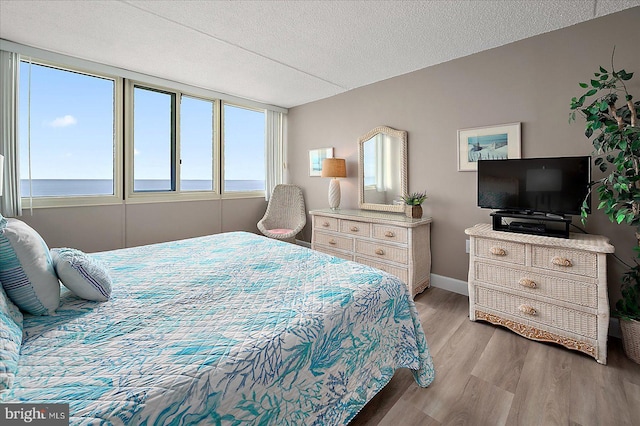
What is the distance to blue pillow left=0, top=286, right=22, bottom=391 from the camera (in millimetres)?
766

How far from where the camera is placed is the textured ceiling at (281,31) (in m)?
2.10

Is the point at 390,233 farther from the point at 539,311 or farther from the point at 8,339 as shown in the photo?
the point at 8,339

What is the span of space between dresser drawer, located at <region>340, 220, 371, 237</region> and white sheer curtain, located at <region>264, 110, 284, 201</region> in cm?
171

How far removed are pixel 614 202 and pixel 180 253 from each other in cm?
291

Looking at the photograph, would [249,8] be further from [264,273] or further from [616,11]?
[616,11]

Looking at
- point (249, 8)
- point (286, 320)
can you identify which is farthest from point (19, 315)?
point (249, 8)

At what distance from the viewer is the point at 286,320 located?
114cm

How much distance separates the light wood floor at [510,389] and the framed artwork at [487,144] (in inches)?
61.5

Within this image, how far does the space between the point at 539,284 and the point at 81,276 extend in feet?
9.14

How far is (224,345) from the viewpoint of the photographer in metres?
0.96

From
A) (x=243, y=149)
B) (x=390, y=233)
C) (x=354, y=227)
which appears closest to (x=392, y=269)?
(x=390, y=233)

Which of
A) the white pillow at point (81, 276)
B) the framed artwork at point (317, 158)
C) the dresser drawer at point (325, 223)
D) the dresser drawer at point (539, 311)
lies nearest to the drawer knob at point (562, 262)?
the dresser drawer at point (539, 311)

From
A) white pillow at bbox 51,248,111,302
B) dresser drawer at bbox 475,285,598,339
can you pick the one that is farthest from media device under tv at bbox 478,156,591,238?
white pillow at bbox 51,248,111,302

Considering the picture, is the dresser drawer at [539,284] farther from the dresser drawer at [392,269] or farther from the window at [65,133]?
the window at [65,133]
